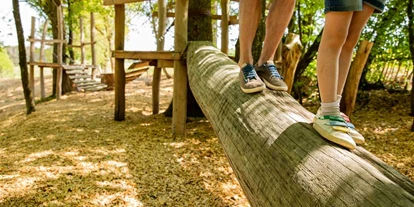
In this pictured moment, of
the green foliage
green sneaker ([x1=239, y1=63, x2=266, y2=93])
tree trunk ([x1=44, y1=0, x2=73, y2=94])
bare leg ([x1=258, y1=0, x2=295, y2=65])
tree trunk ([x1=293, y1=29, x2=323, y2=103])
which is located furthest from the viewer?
the green foliage

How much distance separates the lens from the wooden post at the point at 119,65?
596 cm

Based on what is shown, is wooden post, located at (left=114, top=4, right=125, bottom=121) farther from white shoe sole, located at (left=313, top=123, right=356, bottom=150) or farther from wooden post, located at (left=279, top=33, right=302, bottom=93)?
white shoe sole, located at (left=313, top=123, right=356, bottom=150)

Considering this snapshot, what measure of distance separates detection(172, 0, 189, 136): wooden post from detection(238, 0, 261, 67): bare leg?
2.36m

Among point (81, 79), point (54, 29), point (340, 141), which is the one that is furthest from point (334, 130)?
point (54, 29)

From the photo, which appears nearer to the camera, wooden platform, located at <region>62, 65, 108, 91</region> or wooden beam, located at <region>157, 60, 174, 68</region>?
wooden beam, located at <region>157, 60, 174, 68</region>

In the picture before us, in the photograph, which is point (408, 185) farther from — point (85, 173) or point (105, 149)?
point (105, 149)

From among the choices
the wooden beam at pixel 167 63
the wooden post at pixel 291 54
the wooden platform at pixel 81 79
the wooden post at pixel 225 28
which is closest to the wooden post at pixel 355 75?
the wooden post at pixel 291 54

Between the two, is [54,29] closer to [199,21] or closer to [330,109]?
[199,21]

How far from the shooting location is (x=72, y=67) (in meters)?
12.0

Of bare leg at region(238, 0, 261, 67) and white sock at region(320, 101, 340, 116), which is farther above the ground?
bare leg at region(238, 0, 261, 67)

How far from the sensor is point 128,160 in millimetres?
3836

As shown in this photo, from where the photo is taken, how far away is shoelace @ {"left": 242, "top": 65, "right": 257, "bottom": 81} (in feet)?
7.18

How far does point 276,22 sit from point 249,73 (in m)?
0.50

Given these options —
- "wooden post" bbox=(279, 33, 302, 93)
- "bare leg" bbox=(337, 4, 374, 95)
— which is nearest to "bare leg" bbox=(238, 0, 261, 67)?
"bare leg" bbox=(337, 4, 374, 95)
